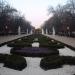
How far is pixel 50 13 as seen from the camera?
2264 inches

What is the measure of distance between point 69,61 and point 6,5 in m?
38.5

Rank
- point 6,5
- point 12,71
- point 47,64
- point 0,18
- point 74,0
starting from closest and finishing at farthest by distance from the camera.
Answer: point 12,71, point 47,64, point 74,0, point 0,18, point 6,5

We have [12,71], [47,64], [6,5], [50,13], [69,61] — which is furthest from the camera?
[50,13]

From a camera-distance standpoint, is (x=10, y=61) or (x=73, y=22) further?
(x=73, y=22)

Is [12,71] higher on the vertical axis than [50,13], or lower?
lower

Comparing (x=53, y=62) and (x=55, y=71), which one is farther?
(x=53, y=62)

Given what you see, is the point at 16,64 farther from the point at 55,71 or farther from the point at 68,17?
the point at 68,17

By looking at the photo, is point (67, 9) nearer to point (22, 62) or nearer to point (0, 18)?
point (0, 18)

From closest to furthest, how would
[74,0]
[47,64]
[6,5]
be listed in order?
[47,64], [74,0], [6,5]

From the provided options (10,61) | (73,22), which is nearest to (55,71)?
(10,61)

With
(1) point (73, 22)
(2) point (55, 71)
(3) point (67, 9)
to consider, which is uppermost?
(3) point (67, 9)

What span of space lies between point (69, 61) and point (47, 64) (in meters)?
1.53

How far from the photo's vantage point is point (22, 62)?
7352mm

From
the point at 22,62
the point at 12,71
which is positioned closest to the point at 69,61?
the point at 22,62
